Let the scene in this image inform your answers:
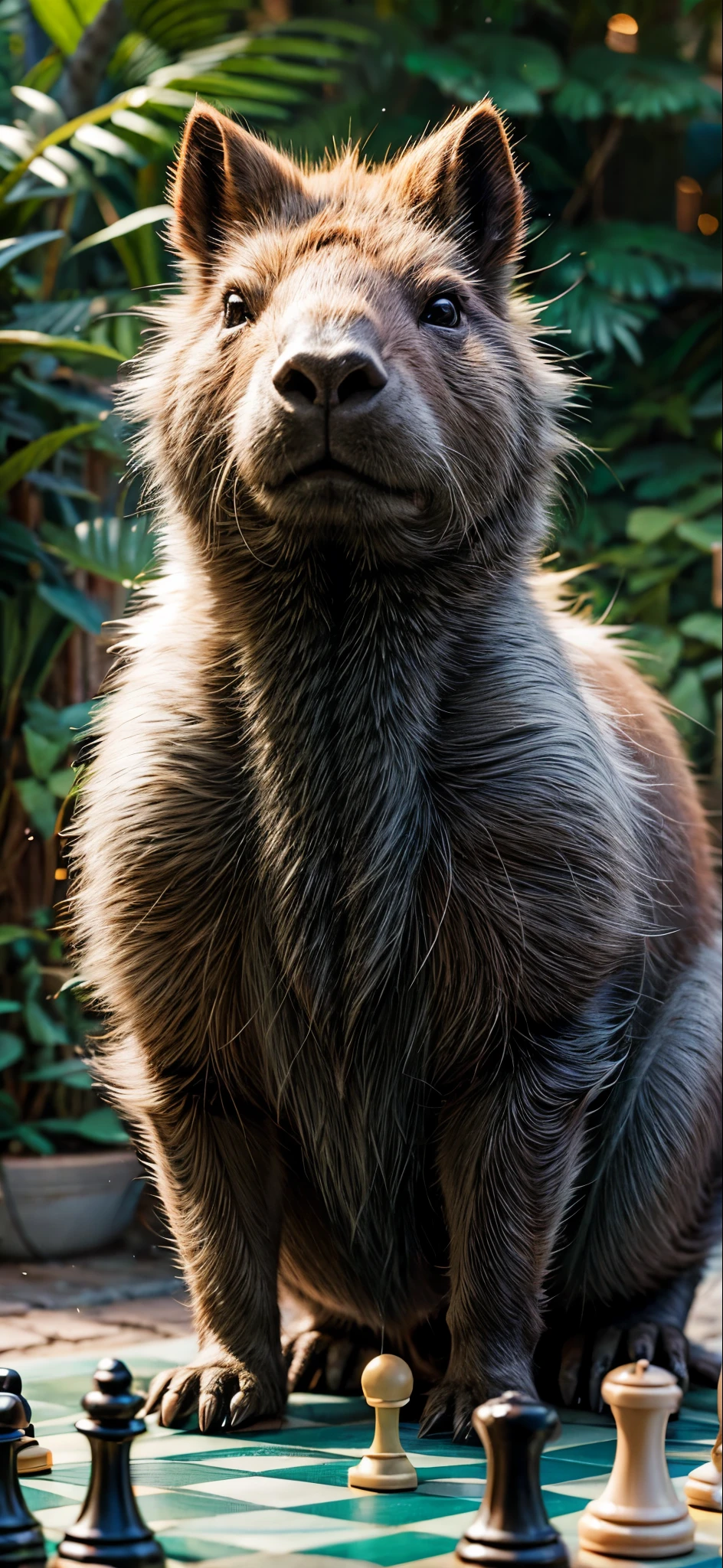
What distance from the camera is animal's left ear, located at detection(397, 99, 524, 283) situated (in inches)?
68.6

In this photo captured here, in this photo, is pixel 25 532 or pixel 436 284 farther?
pixel 25 532

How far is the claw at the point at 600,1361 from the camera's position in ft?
6.15

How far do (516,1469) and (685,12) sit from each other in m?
3.40

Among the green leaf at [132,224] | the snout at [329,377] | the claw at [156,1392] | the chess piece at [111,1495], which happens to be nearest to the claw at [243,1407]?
the claw at [156,1392]

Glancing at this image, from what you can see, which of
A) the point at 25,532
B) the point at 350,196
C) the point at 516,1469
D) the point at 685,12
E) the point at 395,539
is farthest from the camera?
the point at 685,12

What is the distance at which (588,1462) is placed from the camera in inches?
63.0

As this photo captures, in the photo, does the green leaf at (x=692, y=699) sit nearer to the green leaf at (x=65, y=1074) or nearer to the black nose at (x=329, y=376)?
the green leaf at (x=65, y=1074)

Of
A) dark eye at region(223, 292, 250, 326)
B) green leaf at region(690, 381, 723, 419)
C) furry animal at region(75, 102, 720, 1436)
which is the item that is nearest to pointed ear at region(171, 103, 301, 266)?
furry animal at region(75, 102, 720, 1436)

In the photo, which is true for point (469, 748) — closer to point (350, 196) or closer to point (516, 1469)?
point (350, 196)

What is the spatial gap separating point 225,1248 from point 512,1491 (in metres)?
0.69

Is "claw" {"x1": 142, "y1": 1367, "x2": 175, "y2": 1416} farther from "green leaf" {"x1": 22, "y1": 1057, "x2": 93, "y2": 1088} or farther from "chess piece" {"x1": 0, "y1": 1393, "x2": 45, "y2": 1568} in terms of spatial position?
"green leaf" {"x1": 22, "y1": 1057, "x2": 93, "y2": 1088}

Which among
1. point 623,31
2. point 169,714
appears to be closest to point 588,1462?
point 169,714

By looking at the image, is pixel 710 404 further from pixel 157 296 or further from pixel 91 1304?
pixel 91 1304

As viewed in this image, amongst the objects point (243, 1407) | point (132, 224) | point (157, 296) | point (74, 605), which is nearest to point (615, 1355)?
point (243, 1407)
